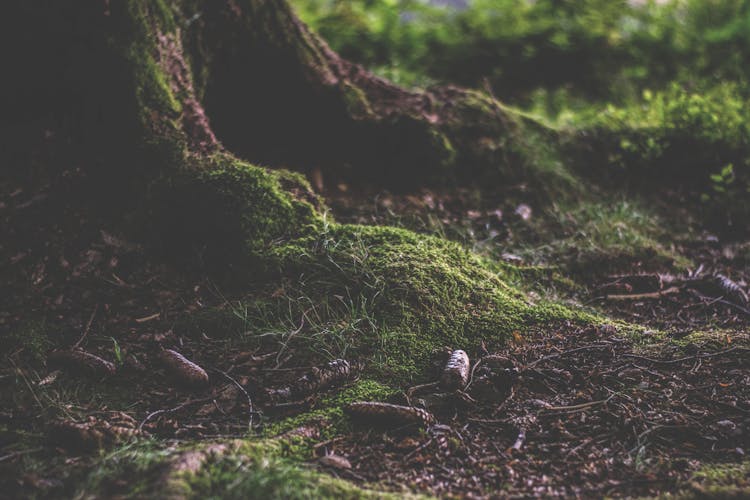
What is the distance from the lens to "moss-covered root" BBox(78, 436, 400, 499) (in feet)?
6.14

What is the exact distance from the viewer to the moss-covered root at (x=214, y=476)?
187 centimetres

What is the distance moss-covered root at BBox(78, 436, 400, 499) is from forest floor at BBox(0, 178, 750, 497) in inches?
2.2

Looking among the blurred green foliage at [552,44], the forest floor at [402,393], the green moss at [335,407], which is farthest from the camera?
the blurred green foliage at [552,44]

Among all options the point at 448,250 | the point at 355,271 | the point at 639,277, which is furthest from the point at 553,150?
the point at 355,271

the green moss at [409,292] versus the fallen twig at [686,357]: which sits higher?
the green moss at [409,292]

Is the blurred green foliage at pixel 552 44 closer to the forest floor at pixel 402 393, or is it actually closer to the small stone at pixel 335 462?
the forest floor at pixel 402 393

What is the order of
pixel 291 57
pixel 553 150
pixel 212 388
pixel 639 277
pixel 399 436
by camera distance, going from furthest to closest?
1. pixel 553 150
2. pixel 291 57
3. pixel 639 277
4. pixel 212 388
5. pixel 399 436

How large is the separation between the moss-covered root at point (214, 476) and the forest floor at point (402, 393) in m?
0.05

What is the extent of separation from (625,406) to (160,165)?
2839 mm

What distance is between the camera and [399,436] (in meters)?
2.35

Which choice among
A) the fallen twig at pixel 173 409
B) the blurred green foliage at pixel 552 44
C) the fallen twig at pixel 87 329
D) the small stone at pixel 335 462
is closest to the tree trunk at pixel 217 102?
the fallen twig at pixel 87 329

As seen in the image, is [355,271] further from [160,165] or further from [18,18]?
[18,18]

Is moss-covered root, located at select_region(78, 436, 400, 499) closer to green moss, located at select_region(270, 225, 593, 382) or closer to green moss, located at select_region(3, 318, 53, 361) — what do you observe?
green moss, located at select_region(270, 225, 593, 382)

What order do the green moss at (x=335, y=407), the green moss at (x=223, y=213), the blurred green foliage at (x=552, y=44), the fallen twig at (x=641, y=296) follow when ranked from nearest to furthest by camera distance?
the green moss at (x=335, y=407) < the green moss at (x=223, y=213) < the fallen twig at (x=641, y=296) < the blurred green foliage at (x=552, y=44)
